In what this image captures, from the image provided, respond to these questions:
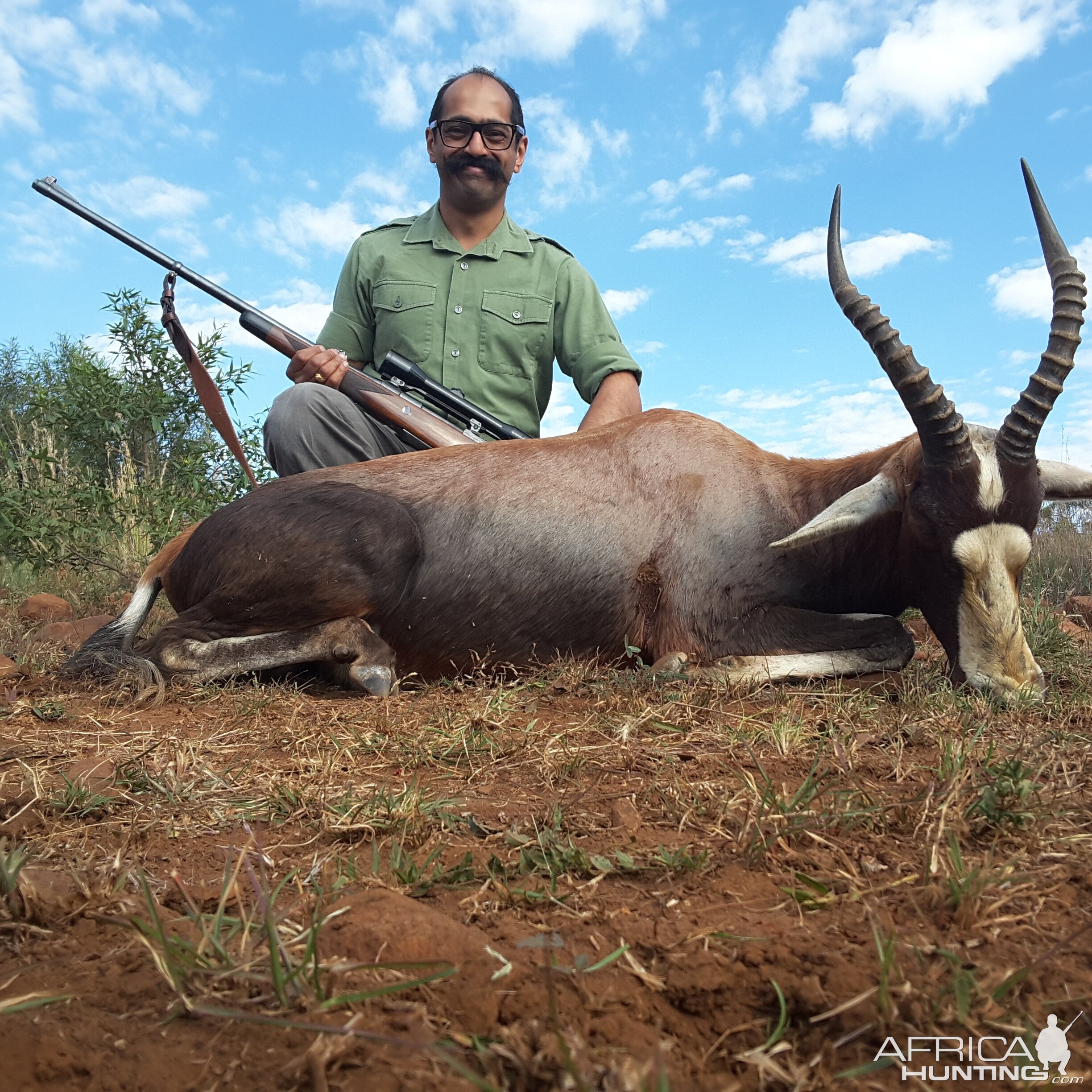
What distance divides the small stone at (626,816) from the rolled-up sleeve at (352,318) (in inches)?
179

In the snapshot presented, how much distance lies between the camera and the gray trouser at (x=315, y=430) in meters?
4.91

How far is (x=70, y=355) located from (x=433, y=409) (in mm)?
4963

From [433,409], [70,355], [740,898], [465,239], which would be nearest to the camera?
[740,898]

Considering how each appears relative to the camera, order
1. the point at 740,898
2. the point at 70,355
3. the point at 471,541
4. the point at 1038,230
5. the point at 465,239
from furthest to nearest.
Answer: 1. the point at 70,355
2. the point at 465,239
3. the point at 471,541
4. the point at 1038,230
5. the point at 740,898

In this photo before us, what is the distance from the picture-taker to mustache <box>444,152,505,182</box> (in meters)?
5.62

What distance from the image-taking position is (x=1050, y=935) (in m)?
1.26

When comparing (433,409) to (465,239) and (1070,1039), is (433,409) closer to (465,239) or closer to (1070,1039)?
(465,239)

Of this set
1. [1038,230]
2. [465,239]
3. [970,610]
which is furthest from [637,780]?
[465,239]

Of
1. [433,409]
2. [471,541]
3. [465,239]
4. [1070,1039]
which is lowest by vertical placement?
[1070,1039]

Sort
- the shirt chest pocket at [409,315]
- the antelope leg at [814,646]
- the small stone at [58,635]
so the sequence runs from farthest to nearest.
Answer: the shirt chest pocket at [409,315] < the small stone at [58,635] < the antelope leg at [814,646]

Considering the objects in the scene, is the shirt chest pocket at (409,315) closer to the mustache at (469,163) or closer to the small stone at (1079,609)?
the mustache at (469,163)

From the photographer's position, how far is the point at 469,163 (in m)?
5.63

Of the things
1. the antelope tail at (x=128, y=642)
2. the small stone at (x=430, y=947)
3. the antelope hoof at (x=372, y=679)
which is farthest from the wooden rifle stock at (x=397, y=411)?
the small stone at (x=430, y=947)

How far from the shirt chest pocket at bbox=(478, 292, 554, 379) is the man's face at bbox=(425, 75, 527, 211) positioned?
674 millimetres
